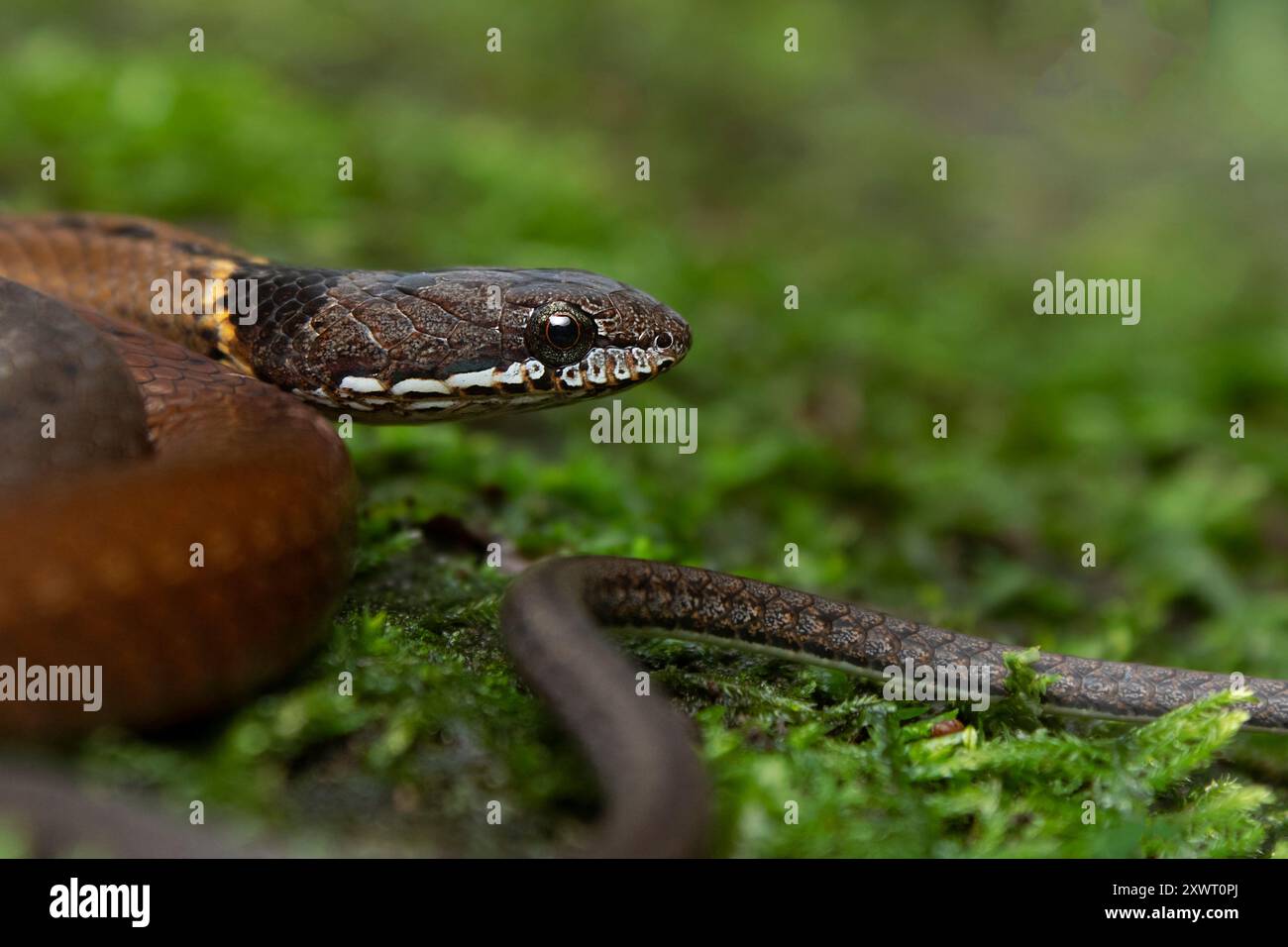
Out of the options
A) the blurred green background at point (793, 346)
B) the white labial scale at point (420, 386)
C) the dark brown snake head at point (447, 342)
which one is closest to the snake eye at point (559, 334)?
the dark brown snake head at point (447, 342)

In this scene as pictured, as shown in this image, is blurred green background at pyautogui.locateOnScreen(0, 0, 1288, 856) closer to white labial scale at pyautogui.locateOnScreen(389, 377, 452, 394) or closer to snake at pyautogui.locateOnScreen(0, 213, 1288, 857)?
snake at pyautogui.locateOnScreen(0, 213, 1288, 857)

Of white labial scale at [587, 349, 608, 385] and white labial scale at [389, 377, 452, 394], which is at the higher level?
white labial scale at [587, 349, 608, 385]

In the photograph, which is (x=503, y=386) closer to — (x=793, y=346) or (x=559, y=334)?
(x=559, y=334)

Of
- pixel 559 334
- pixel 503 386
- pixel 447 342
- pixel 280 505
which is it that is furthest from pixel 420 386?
pixel 280 505

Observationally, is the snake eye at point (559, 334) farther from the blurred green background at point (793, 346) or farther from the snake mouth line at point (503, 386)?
A: the blurred green background at point (793, 346)

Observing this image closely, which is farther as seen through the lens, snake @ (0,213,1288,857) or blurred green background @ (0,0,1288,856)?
blurred green background @ (0,0,1288,856)

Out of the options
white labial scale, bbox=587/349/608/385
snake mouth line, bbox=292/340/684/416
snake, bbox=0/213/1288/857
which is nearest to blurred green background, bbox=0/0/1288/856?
snake, bbox=0/213/1288/857

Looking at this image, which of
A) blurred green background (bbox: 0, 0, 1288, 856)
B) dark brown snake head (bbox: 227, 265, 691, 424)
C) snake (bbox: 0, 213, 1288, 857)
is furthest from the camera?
dark brown snake head (bbox: 227, 265, 691, 424)

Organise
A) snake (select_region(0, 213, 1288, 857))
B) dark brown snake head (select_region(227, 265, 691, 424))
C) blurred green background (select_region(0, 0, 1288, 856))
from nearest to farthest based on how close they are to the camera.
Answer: snake (select_region(0, 213, 1288, 857))
blurred green background (select_region(0, 0, 1288, 856))
dark brown snake head (select_region(227, 265, 691, 424))

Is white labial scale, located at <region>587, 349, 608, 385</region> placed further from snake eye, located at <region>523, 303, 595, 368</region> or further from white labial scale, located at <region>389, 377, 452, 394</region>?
white labial scale, located at <region>389, 377, 452, 394</region>
